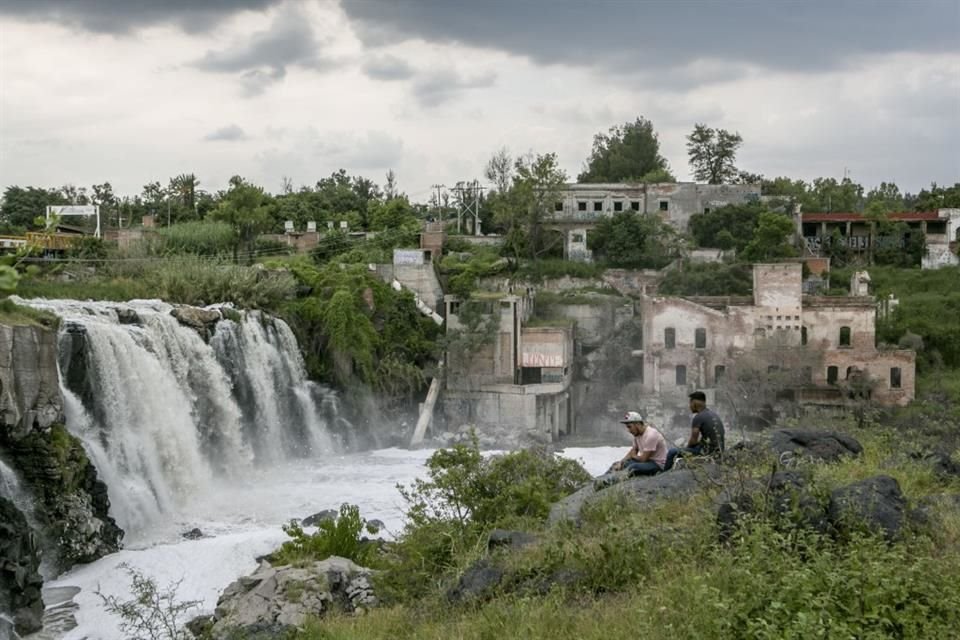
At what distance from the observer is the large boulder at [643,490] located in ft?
31.6

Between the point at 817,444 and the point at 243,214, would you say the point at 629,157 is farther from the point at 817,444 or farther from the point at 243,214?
the point at 817,444

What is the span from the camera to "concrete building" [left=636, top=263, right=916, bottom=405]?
97.9 feet

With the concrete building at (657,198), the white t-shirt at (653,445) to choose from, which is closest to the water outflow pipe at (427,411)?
the concrete building at (657,198)

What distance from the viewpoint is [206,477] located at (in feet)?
66.0

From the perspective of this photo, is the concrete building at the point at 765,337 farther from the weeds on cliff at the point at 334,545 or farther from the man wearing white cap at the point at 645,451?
the man wearing white cap at the point at 645,451

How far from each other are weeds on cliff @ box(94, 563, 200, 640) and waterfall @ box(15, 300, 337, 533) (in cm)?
375

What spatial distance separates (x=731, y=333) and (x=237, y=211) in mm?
18195

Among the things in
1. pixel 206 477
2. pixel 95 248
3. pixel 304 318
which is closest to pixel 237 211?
pixel 95 248

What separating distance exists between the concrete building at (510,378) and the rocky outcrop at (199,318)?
26.8ft

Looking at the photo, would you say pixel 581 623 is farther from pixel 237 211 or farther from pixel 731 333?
pixel 237 211

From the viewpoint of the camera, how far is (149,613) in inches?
437

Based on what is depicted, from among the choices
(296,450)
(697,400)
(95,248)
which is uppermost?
(95,248)

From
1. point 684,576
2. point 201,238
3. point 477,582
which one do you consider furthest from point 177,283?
point 684,576

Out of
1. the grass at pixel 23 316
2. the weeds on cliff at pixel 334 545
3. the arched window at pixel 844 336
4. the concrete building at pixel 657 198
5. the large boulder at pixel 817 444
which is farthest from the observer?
the concrete building at pixel 657 198
